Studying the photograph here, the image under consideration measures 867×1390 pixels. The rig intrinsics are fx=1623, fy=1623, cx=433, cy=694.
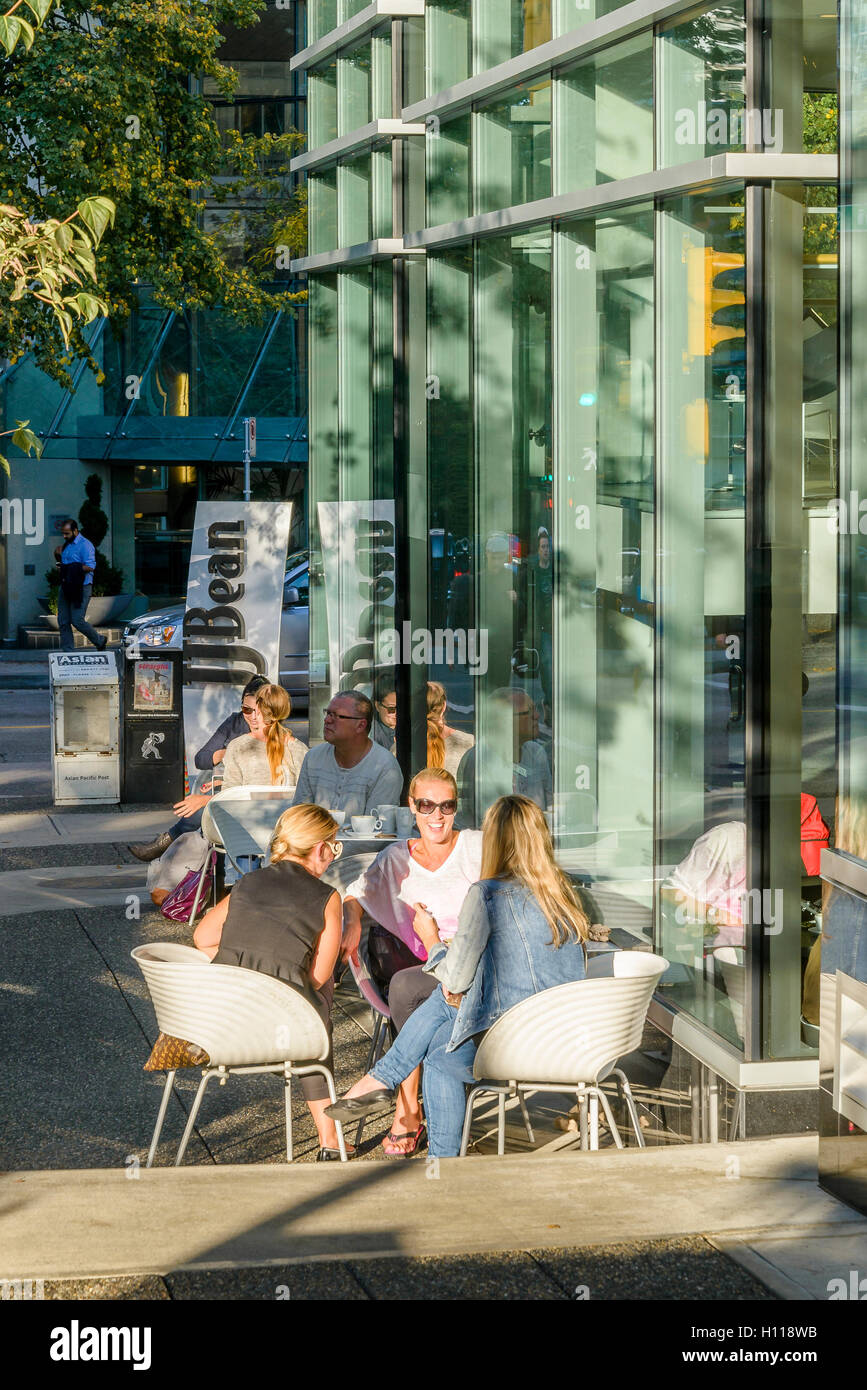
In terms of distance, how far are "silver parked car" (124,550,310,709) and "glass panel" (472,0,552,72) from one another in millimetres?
9908

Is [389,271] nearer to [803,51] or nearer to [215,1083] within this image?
[803,51]

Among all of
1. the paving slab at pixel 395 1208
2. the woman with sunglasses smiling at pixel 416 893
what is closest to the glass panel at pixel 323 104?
the woman with sunglasses smiling at pixel 416 893

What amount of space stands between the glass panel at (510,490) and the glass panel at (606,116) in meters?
0.44

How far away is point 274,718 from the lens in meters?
9.10

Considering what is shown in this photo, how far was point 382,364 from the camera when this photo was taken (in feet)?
35.6

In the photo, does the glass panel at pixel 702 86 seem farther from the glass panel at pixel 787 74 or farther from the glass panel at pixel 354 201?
the glass panel at pixel 354 201

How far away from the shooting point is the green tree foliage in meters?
17.6

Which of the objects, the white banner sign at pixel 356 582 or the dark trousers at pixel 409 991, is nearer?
the dark trousers at pixel 409 991

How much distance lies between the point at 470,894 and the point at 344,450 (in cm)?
649

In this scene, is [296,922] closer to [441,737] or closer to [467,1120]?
[467,1120]

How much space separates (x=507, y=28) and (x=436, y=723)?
3851mm

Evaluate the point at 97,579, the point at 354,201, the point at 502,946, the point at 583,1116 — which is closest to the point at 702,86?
the point at 502,946

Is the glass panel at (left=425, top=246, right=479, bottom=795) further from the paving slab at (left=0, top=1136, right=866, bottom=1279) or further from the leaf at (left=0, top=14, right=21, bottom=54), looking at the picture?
the leaf at (left=0, top=14, right=21, bottom=54)

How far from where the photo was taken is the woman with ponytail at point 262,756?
360 inches
